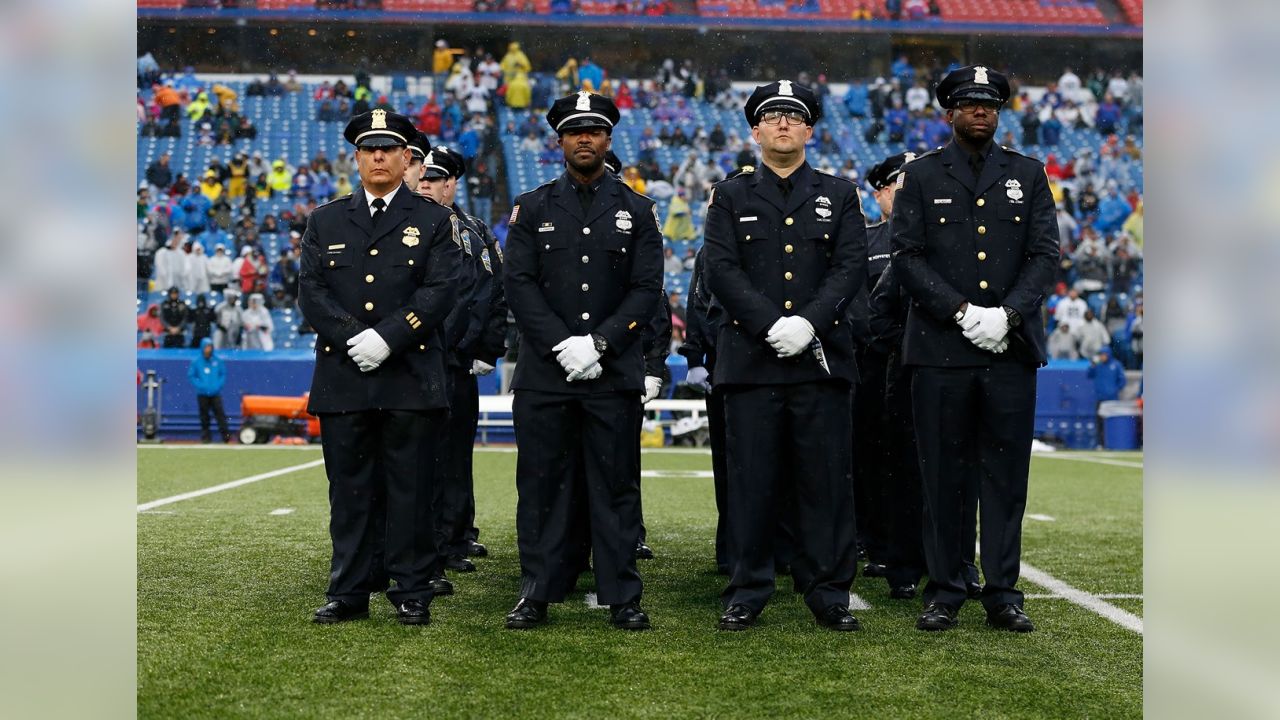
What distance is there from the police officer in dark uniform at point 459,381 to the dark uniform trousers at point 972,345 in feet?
7.45

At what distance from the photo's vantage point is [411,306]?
497 cm

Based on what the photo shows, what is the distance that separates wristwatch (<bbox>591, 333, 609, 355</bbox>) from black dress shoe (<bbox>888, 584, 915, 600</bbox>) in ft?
5.86

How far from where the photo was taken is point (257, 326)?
61.9 ft

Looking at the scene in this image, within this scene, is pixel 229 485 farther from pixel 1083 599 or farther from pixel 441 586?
pixel 1083 599

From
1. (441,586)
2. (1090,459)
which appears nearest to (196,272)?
(1090,459)

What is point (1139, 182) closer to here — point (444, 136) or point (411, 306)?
point (444, 136)

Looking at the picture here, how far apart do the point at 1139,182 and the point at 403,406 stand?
22172 mm

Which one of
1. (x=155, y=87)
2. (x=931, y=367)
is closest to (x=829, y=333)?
(x=931, y=367)

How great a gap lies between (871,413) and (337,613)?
9.15ft

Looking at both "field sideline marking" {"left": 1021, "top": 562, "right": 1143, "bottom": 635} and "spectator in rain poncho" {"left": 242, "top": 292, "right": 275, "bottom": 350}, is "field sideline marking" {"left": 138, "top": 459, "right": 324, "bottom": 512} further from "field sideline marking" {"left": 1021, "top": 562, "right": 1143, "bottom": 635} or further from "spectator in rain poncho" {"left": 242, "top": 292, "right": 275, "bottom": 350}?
"field sideline marking" {"left": 1021, "top": 562, "right": 1143, "bottom": 635}

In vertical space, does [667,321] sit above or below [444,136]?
below

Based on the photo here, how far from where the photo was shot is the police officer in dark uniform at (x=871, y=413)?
635 cm

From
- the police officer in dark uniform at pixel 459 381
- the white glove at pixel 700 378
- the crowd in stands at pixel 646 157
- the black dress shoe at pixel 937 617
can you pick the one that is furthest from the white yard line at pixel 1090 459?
the black dress shoe at pixel 937 617
